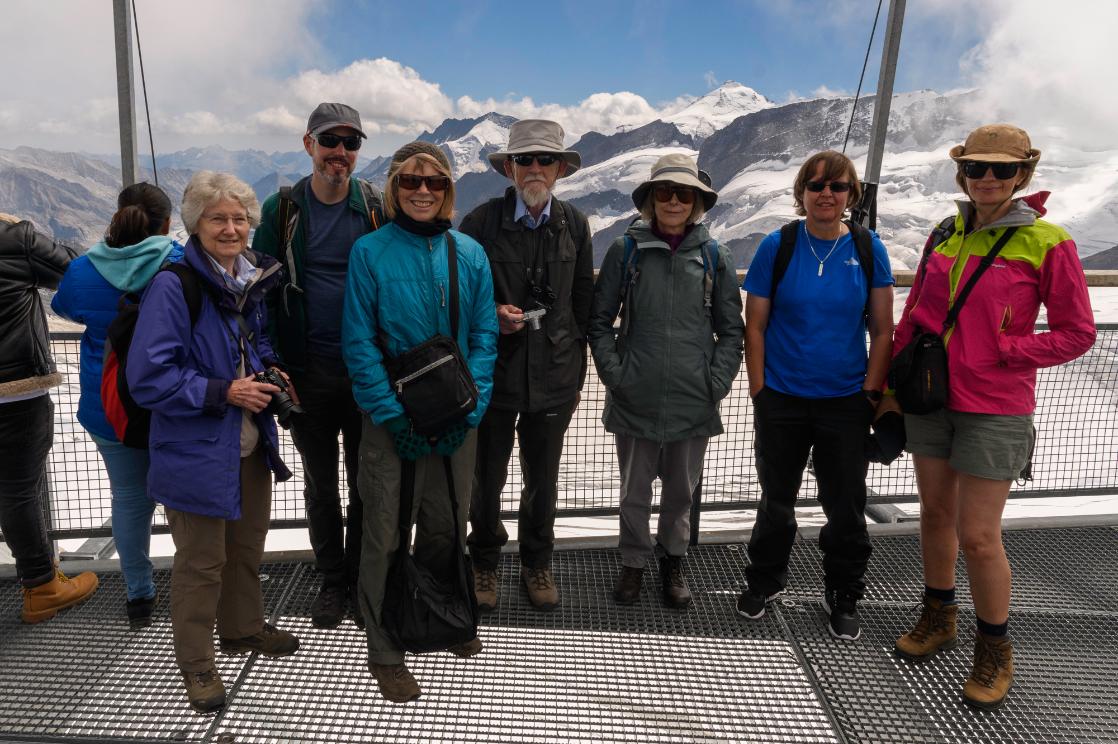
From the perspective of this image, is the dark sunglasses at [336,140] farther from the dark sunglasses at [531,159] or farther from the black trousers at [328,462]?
the black trousers at [328,462]

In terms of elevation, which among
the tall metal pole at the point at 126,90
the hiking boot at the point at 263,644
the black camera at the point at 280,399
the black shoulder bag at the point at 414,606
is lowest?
the hiking boot at the point at 263,644

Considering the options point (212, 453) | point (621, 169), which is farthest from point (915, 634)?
point (621, 169)

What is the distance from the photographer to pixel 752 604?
3.18 meters

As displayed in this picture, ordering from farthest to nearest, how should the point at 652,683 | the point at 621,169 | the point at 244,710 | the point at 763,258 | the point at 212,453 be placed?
the point at 621,169
the point at 763,258
the point at 652,683
the point at 244,710
the point at 212,453

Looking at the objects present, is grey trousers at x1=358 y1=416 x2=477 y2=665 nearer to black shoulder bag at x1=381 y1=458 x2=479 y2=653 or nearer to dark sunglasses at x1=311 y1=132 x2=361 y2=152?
black shoulder bag at x1=381 y1=458 x2=479 y2=653

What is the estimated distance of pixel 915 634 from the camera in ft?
9.85

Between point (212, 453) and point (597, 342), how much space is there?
1.57 metres

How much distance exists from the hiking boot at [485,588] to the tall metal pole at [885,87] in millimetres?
2718

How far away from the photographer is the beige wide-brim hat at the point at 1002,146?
2500 mm

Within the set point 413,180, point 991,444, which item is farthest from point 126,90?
point 991,444

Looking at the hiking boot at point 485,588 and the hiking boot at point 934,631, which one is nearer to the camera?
the hiking boot at point 934,631

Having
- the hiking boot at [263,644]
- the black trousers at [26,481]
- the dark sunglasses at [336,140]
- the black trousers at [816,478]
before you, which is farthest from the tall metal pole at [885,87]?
the black trousers at [26,481]

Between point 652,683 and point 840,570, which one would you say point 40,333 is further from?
point 840,570

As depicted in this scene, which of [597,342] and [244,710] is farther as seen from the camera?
[597,342]
